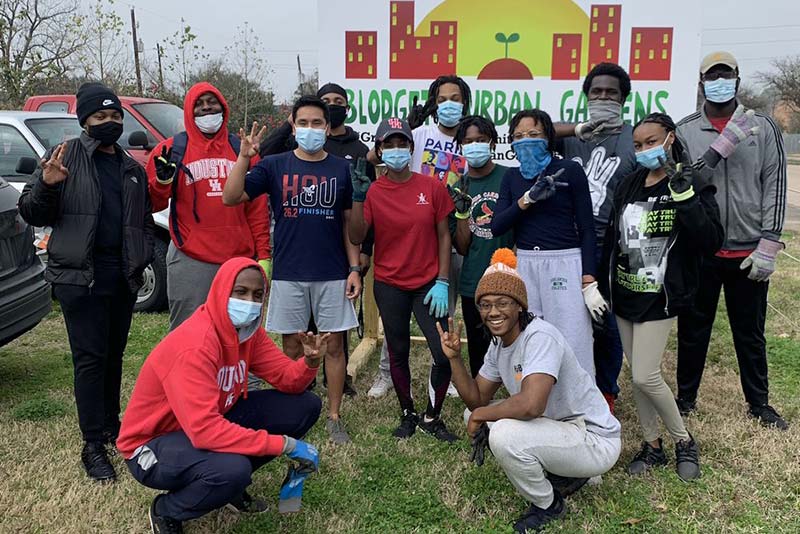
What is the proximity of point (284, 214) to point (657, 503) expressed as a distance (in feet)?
7.93

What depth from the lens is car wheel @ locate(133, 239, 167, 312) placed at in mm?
6258

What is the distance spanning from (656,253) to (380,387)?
2176mm

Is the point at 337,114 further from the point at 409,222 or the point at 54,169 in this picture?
the point at 54,169

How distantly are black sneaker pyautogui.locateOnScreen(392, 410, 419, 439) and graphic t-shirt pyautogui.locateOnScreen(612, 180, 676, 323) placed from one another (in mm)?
1416

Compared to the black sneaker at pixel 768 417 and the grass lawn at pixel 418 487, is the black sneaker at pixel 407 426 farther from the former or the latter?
the black sneaker at pixel 768 417

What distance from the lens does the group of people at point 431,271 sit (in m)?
2.69

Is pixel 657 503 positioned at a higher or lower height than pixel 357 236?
lower

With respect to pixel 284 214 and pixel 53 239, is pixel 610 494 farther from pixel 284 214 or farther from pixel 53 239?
pixel 53 239

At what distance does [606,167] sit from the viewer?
140 inches

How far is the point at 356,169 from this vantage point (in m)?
3.48

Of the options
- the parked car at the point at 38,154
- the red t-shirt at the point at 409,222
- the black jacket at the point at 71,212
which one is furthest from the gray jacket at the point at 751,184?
the parked car at the point at 38,154

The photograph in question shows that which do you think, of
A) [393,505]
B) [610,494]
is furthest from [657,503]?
[393,505]

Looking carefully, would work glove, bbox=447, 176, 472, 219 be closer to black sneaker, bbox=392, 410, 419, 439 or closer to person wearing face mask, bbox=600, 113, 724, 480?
person wearing face mask, bbox=600, 113, 724, 480

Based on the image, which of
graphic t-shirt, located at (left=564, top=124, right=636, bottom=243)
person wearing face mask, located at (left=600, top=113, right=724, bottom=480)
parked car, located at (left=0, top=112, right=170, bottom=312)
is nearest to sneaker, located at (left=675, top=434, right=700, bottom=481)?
person wearing face mask, located at (left=600, top=113, right=724, bottom=480)
